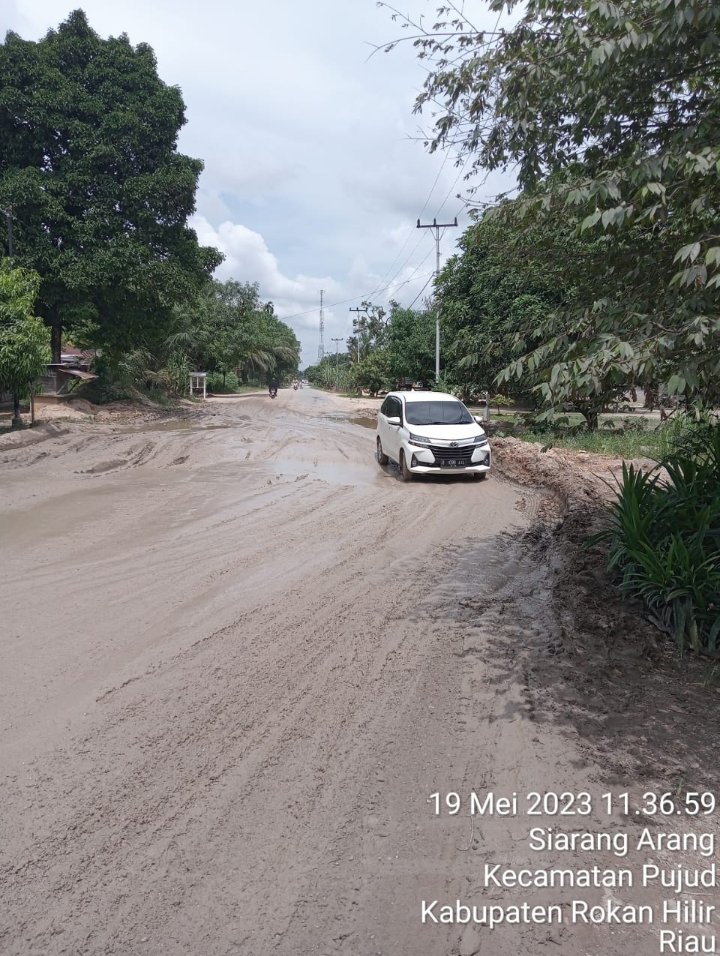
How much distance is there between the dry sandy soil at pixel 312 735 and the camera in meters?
2.47

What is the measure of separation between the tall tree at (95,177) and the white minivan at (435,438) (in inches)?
704

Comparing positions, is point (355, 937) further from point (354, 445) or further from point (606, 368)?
point (354, 445)

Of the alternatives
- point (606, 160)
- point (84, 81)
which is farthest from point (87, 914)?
point (84, 81)

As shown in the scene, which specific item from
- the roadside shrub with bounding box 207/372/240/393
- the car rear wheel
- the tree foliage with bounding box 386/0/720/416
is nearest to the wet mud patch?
the tree foliage with bounding box 386/0/720/416

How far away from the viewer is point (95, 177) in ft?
89.7

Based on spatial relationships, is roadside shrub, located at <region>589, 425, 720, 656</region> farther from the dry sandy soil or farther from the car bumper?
the car bumper

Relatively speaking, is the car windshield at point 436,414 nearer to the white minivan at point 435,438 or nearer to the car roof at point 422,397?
the white minivan at point 435,438

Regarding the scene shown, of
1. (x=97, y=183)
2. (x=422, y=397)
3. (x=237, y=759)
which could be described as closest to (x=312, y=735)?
(x=237, y=759)

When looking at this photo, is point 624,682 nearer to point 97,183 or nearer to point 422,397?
point 422,397

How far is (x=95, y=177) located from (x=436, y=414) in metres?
21.5

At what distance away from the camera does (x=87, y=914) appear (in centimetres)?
244

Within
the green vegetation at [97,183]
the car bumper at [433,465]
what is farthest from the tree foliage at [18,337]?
the car bumper at [433,465]

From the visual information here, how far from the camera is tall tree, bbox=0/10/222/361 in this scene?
85.3 ft

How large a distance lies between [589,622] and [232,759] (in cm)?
328
